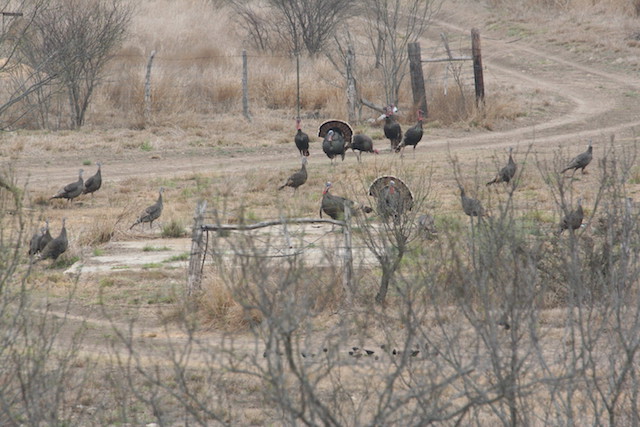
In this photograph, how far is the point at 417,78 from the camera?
2438 cm

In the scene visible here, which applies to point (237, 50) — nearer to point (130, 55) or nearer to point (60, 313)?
point (130, 55)

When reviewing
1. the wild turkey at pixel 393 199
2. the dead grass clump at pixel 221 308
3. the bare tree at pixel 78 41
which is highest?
the bare tree at pixel 78 41

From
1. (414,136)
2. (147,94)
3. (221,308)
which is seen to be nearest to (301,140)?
(414,136)

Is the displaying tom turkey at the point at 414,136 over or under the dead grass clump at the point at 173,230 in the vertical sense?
over

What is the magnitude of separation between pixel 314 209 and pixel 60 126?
1113cm

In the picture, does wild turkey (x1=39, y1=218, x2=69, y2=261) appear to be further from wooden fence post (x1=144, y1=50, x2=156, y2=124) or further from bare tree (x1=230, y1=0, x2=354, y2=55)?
bare tree (x1=230, y1=0, x2=354, y2=55)

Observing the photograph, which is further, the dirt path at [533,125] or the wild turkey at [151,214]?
the dirt path at [533,125]

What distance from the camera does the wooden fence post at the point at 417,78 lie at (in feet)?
79.9

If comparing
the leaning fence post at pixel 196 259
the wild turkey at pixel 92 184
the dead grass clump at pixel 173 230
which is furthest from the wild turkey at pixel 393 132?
the leaning fence post at pixel 196 259

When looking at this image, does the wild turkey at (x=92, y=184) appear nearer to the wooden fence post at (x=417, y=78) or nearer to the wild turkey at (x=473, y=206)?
the wild turkey at (x=473, y=206)

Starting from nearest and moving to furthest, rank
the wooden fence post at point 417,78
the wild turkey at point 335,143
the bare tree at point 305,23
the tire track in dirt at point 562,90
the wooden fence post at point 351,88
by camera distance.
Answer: the wild turkey at point 335,143
the tire track in dirt at point 562,90
the wooden fence post at point 351,88
the wooden fence post at point 417,78
the bare tree at point 305,23

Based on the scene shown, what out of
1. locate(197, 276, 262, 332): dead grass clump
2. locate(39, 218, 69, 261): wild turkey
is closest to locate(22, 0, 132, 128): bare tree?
locate(39, 218, 69, 261): wild turkey

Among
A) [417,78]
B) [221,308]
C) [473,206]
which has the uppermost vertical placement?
[417,78]

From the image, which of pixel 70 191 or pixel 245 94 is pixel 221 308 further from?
pixel 245 94
